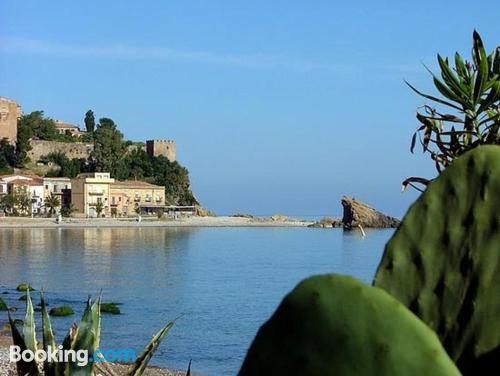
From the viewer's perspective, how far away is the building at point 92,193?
3391 inches

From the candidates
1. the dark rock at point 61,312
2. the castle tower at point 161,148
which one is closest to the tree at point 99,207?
the castle tower at point 161,148

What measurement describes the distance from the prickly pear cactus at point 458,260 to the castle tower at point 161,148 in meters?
104

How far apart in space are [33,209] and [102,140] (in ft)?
35.7

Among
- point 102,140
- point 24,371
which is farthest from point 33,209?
point 24,371

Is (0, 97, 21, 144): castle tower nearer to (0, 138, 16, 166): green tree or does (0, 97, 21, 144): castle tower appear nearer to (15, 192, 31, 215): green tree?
(0, 138, 16, 166): green tree

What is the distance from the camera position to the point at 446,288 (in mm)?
1369

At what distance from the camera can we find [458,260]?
1.36 metres

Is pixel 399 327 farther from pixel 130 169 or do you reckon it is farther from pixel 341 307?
pixel 130 169

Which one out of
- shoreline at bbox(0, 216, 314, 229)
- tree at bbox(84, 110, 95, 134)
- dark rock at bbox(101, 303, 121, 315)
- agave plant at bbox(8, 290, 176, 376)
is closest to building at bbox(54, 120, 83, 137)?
tree at bbox(84, 110, 95, 134)

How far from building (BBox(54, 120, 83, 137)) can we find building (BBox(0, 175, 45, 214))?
2114 centimetres

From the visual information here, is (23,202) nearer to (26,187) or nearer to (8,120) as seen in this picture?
(26,187)

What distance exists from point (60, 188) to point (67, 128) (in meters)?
25.8

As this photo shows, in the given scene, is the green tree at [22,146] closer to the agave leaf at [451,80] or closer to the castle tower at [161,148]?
the castle tower at [161,148]

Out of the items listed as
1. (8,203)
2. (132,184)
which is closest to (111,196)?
(132,184)
